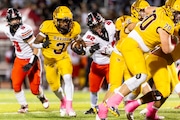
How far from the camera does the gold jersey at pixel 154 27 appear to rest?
20.9ft

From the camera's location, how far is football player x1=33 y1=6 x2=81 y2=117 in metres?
7.85

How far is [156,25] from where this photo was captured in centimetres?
648

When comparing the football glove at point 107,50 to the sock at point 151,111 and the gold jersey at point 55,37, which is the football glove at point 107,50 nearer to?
the gold jersey at point 55,37

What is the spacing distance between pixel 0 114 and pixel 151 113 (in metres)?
2.21

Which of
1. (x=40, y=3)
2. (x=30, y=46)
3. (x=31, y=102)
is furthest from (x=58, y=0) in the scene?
(x=30, y=46)

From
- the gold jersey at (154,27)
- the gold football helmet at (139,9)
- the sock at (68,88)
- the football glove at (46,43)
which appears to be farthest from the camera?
the football glove at (46,43)

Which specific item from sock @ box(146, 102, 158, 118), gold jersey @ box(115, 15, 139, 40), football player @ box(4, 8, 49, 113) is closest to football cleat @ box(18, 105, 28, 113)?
football player @ box(4, 8, 49, 113)

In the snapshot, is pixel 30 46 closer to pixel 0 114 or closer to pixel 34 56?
pixel 34 56

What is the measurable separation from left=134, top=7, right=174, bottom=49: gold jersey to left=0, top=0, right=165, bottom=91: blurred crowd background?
23.8 ft

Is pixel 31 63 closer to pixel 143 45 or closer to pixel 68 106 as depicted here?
pixel 68 106

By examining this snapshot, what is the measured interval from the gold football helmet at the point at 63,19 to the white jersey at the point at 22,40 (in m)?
0.65

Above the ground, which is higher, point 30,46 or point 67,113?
point 30,46

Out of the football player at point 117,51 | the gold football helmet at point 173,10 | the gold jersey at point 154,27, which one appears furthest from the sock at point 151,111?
the gold football helmet at point 173,10

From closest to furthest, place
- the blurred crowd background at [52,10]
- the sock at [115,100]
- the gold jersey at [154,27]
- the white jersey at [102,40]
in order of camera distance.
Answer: the gold jersey at [154,27] → the sock at [115,100] → the white jersey at [102,40] → the blurred crowd background at [52,10]
